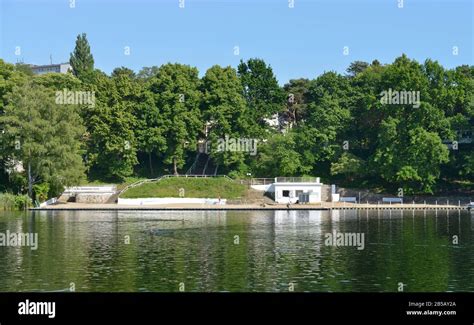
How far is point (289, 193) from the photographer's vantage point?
297ft

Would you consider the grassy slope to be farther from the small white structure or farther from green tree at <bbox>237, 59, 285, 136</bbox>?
green tree at <bbox>237, 59, 285, 136</bbox>

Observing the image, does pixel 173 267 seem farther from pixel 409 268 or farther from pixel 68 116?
pixel 68 116

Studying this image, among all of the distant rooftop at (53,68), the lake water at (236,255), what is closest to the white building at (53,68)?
the distant rooftop at (53,68)

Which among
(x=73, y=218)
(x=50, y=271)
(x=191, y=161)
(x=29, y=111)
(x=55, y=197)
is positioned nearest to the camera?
(x=50, y=271)

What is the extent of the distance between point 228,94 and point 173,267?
6238 centimetres

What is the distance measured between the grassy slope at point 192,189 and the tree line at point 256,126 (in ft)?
14.7

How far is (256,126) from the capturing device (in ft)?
322

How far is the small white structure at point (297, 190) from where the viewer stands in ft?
→ 295

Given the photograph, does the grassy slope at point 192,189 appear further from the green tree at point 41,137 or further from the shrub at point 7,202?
the shrub at point 7,202

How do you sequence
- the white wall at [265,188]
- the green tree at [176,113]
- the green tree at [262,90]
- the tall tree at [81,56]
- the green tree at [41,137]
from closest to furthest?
the green tree at [41,137], the white wall at [265,188], the green tree at [176,113], the green tree at [262,90], the tall tree at [81,56]

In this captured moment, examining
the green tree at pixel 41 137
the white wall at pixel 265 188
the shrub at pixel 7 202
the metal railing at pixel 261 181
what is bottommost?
the shrub at pixel 7 202

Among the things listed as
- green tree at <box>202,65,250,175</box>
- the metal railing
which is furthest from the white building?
the metal railing
